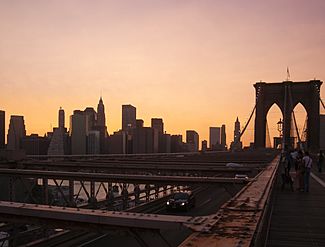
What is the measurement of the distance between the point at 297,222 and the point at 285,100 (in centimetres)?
9833

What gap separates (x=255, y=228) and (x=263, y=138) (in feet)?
339

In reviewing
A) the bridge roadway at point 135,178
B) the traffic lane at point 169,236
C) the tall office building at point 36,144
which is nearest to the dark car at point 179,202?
the traffic lane at point 169,236

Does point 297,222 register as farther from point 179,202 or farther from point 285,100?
point 285,100

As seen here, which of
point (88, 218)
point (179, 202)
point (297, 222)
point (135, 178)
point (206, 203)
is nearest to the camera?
point (88, 218)

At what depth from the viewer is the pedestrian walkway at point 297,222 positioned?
275 inches

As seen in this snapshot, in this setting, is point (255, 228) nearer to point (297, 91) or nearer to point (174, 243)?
point (174, 243)

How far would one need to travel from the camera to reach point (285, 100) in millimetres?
103062

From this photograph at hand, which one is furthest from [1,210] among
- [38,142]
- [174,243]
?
[38,142]

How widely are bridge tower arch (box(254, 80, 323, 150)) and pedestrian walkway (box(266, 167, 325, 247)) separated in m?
89.4

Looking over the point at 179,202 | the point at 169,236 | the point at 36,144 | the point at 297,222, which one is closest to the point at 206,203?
the point at 179,202

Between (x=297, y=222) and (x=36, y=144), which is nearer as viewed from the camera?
(x=297, y=222)

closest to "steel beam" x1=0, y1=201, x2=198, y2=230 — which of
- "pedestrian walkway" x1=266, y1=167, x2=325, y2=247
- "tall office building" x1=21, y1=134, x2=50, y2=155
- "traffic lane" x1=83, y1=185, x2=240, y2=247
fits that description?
"traffic lane" x1=83, y1=185, x2=240, y2=247

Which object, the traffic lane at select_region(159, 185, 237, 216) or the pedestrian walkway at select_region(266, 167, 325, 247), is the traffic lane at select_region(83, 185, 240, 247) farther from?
the pedestrian walkway at select_region(266, 167, 325, 247)

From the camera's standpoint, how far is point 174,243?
1562 cm
